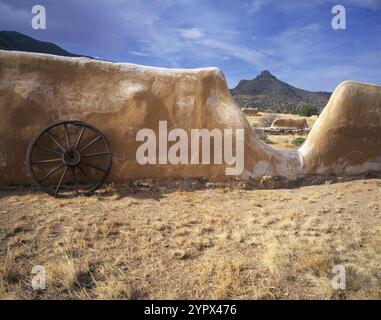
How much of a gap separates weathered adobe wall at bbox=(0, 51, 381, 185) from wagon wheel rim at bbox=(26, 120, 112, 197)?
0.85ft

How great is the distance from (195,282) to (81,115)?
188 inches

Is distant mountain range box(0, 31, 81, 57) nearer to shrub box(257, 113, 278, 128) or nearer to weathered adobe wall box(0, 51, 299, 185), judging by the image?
shrub box(257, 113, 278, 128)

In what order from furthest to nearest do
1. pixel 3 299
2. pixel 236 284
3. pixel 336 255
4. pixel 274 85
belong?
1. pixel 274 85
2. pixel 336 255
3. pixel 236 284
4. pixel 3 299

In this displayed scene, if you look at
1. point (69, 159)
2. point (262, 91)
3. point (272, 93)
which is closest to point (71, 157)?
point (69, 159)

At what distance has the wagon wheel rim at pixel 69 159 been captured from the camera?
242 inches

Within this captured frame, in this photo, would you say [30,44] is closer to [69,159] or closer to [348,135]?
[69,159]

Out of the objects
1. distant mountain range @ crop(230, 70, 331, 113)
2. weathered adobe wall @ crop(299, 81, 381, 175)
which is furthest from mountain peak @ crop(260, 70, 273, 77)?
weathered adobe wall @ crop(299, 81, 381, 175)

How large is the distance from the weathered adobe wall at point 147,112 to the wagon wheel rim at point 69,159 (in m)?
Answer: 0.26

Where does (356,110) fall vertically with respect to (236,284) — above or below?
above

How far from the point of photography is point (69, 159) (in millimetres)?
6227

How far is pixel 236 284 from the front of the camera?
3.15 meters
